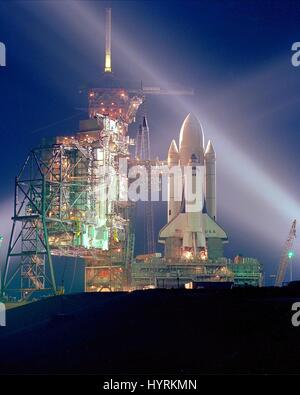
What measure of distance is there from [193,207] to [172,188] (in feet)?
24.8

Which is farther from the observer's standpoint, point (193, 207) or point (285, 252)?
point (285, 252)

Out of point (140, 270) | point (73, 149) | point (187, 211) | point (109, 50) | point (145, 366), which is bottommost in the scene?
point (145, 366)

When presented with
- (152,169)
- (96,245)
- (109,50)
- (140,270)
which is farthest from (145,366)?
(109,50)

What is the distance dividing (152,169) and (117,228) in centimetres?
1539

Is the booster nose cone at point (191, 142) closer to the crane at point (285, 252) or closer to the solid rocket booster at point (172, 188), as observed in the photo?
the solid rocket booster at point (172, 188)

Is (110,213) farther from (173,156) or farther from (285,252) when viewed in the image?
(285,252)

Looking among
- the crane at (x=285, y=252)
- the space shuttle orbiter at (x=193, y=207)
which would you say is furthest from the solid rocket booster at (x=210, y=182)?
the crane at (x=285, y=252)

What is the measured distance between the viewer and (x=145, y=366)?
44.4m

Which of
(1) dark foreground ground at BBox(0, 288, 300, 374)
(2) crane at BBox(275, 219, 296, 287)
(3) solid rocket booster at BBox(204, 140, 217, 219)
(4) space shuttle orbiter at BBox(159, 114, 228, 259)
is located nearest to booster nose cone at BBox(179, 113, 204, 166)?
(4) space shuttle orbiter at BBox(159, 114, 228, 259)

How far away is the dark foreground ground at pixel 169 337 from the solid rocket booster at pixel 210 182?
64897 millimetres

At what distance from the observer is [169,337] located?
1941 inches

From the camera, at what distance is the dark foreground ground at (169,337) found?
44250 mm

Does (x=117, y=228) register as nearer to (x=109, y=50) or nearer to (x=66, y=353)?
(x=109, y=50)

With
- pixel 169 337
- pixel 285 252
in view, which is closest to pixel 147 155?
pixel 285 252
